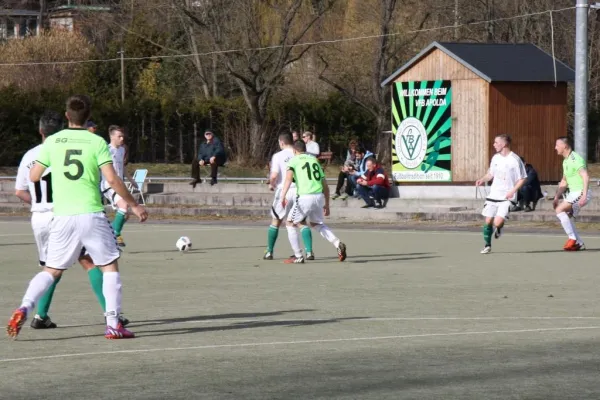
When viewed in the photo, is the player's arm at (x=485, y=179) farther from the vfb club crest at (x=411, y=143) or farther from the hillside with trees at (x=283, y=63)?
the hillside with trees at (x=283, y=63)

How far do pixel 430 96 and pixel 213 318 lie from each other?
849 inches

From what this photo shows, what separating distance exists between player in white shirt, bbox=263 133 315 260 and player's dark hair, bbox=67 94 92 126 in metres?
8.17

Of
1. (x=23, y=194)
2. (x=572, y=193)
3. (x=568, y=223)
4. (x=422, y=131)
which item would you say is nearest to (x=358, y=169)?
(x=422, y=131)

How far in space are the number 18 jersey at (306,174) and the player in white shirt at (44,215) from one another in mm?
5472

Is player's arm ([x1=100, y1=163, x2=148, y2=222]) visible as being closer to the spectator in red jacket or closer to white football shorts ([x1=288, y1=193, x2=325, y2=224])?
white football shorts ([x1=288, y1=193, x2=325, y2=224])

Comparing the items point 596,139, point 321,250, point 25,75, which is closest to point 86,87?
point 25,75

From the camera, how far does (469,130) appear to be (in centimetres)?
3189

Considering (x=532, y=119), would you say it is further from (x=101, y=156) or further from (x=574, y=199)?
(x=101, y=156)

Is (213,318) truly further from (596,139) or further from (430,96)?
(596,139)

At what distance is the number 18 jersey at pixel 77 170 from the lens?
32.7 ft

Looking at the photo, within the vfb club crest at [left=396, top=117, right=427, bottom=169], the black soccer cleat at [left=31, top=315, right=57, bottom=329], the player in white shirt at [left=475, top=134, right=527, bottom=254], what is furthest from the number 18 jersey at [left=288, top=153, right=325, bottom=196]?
the vfb club crest at [left=396, top=117, right=427, bottom=169]

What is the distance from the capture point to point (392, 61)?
52125 millimetres

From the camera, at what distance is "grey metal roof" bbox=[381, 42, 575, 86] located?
3186 centimetres

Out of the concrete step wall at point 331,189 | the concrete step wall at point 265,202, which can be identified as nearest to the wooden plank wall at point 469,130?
the concrete step wall at point 331,189
